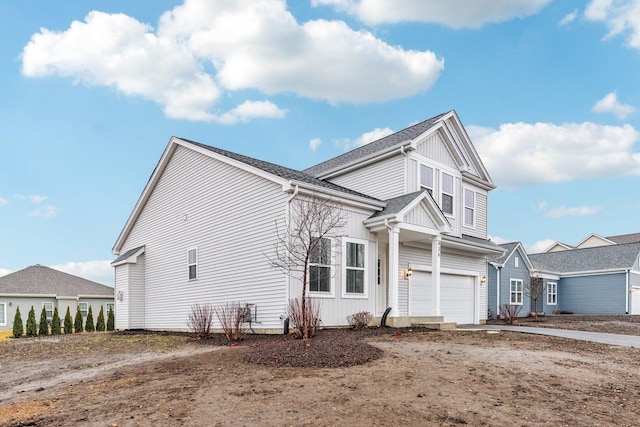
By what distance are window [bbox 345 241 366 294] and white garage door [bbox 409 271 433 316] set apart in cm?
314

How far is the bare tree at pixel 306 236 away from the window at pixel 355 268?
0.74 m

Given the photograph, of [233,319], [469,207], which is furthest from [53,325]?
[469,207]

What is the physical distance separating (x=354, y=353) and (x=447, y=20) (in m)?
11.4

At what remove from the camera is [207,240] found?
52.3 ft

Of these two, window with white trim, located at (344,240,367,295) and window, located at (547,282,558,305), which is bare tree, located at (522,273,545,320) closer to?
window, located at (547,282,558,305)

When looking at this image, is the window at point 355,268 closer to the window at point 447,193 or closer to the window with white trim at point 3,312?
the window at point 447,193

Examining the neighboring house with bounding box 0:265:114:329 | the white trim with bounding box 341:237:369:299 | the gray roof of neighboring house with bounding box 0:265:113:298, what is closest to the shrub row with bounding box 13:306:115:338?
the neighboring house with bounding box 0:265:114:329

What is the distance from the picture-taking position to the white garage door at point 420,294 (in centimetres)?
1639

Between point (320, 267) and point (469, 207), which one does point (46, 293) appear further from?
point (469, 207)

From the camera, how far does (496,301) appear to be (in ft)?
84.1

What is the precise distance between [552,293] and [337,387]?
105 feet

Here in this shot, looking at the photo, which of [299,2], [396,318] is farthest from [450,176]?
[299,2]

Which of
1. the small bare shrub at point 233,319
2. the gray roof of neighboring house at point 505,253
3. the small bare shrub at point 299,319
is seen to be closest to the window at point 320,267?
the small bare shrub at point 299,319

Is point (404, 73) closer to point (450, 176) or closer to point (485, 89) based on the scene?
point (485, 89)
